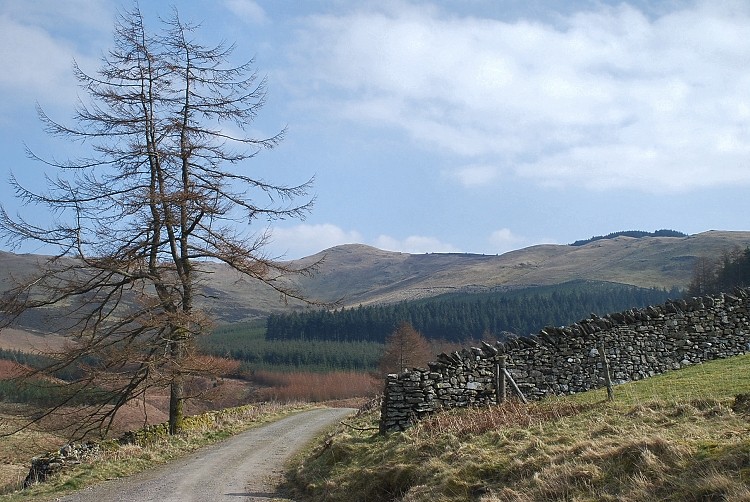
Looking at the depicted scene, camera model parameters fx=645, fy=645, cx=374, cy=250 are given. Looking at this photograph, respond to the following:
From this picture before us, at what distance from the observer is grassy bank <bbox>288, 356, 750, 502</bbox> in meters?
7.86

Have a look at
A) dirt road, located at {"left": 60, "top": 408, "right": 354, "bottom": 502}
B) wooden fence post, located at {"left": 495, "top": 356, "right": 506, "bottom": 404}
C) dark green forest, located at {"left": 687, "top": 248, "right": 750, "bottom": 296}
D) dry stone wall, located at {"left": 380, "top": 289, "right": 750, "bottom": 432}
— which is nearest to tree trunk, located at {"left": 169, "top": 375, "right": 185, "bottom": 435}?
dirt road, located at {"left": 60, "top": 408, "right": 354, "bottom": 502}

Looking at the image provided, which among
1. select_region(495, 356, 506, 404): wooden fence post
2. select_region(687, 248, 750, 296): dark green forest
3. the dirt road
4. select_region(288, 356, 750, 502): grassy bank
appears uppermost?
select_region(687, 248, 750, 296): dark green forest

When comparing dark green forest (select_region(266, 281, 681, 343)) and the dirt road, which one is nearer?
the dirt road

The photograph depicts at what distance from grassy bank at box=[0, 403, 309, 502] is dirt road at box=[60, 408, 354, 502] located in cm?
57

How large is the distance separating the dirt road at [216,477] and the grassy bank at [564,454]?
0.97 m

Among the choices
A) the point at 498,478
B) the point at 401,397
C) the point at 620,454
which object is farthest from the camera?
the point at 401,397

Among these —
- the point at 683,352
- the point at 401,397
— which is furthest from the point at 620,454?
the point at 683,352

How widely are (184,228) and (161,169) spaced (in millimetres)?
2231

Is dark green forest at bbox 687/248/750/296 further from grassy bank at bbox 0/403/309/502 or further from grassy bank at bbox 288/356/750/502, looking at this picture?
Answer: grassy bank at bbox 288/356/750/502

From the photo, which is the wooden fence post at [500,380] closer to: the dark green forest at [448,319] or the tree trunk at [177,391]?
the tree trunk at [177,391]

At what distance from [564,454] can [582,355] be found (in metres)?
9.21

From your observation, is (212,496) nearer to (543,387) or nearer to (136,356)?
(136,356)

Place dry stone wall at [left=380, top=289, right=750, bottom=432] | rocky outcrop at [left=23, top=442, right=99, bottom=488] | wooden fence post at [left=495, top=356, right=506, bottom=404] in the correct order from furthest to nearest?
1. rocky outcrop at [left=23, top=442, right=99, bottom=488]
2. dry stone wall at [left=380, top=289, right=750, bottom=432]
3. wooden fence post at [left=495, top=356, right=506, bottom=404]

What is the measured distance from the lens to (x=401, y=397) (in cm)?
1584
